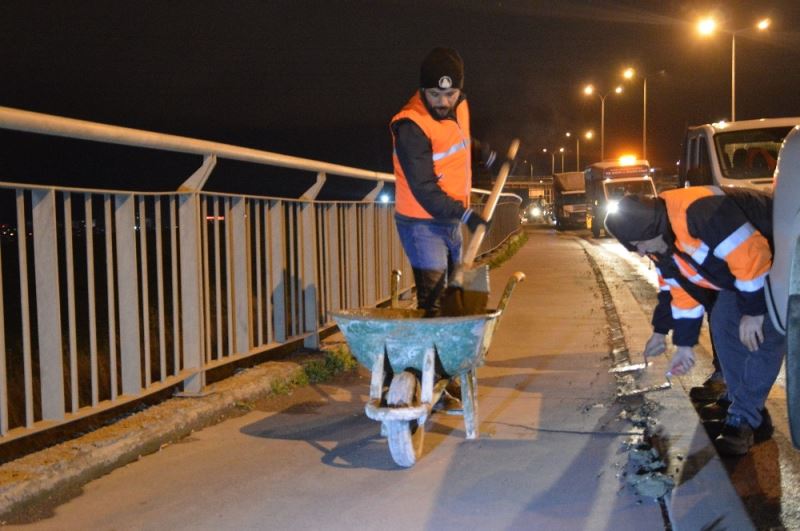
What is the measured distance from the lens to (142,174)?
6113 mm

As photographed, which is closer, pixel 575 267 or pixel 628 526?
pixel 628 526

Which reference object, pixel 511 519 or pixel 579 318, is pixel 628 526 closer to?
pixel 511 519

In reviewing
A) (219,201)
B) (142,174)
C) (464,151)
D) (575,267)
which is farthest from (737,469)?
(575,267)

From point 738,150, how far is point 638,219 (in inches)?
252

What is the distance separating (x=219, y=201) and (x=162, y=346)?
1.12 meters

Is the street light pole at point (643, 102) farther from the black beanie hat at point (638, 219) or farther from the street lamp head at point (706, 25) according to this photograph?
the black beanie hat at point (638, 219)

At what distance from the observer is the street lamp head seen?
2431cm

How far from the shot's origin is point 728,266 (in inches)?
164

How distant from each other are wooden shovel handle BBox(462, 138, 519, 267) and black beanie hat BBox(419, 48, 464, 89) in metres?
0.56

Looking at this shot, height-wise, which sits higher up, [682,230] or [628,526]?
[682,230]

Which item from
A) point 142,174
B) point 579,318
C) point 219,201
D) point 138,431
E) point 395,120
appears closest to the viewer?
point 138,431

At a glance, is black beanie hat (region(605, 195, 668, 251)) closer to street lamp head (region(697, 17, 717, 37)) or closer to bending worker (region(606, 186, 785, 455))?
bending worker (region(606, 186, 785, 455))

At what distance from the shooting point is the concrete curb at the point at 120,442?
12.1 feet

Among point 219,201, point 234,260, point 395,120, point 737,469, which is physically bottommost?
point 737,469
